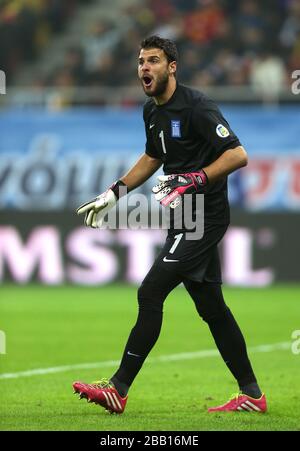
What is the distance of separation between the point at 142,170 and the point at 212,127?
817mm

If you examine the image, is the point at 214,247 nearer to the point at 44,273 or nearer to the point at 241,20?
the point at 44,273

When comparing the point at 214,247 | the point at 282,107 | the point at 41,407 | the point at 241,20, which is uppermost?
the point at 241,20

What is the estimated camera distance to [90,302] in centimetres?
1612

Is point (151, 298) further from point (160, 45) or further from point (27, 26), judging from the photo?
point (27, 26)

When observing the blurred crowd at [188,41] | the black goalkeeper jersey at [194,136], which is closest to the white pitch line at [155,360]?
the black goalkeeper jersey at [194,136]

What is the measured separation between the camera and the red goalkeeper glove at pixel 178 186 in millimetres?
7293

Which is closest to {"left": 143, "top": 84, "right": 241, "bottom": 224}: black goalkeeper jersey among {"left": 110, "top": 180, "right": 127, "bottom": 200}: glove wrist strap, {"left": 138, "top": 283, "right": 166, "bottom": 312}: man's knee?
{"left": 110, "top": 180, "right": 127, "bottom": 200}: glove wrist strap

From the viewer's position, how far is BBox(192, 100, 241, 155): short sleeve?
7367 millimetres

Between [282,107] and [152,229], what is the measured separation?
10.1ft

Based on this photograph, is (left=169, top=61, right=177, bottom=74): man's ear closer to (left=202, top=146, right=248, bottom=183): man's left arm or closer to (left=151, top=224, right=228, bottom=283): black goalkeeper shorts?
(left=202, top=146, right=248, bottom=183): man's left arm

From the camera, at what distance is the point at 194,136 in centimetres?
753

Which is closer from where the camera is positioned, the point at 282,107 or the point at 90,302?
the point at 90,302
